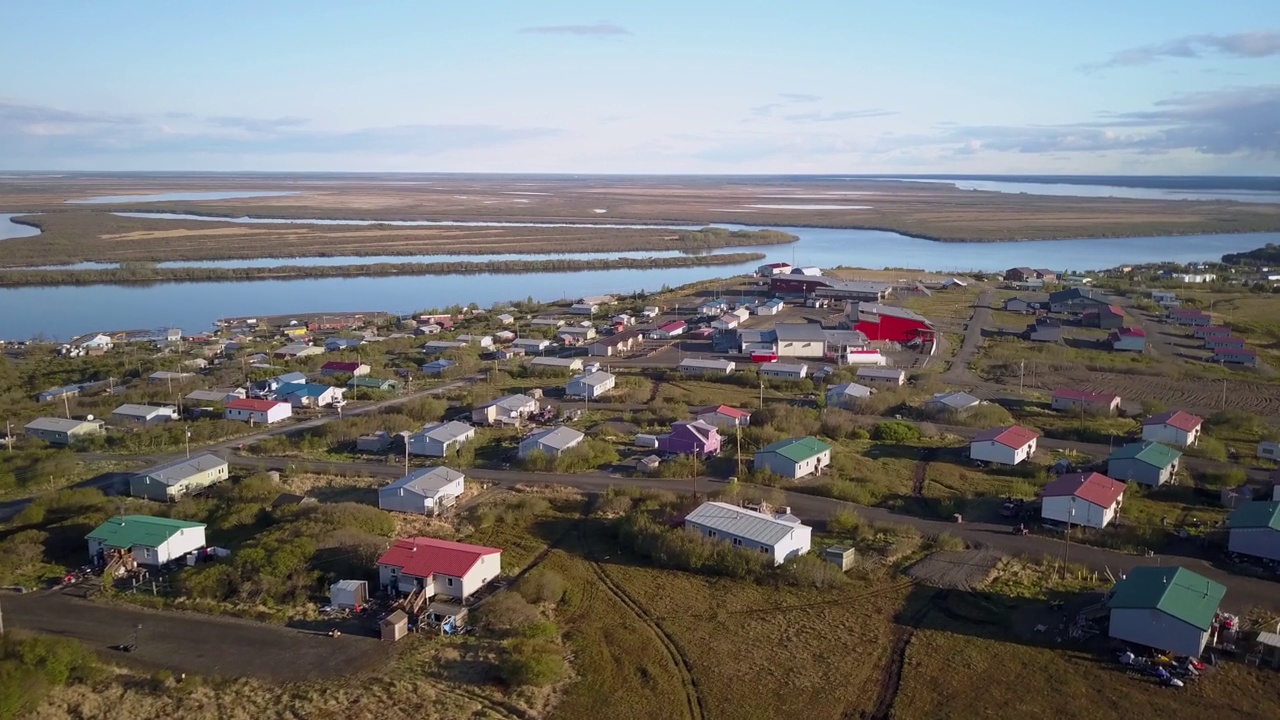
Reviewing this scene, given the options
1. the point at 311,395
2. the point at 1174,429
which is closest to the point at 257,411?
the point at 311,395

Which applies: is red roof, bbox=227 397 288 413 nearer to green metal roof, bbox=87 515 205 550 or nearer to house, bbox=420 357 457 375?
house, bbox=420 357 457 375

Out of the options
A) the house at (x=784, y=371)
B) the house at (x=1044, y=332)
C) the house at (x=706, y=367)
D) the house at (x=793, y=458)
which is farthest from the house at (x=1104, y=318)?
the house at (x=793, y=458)

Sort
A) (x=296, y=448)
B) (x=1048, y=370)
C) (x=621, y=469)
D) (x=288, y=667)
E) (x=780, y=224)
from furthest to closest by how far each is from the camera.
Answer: (x=780, y=224)
(x=1048, y=370)
(x=296, y=448)
(x=621, y=469)
(x=288, y=667)

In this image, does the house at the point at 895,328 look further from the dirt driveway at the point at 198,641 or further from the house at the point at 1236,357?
the dirt driveway at the point at 198,641

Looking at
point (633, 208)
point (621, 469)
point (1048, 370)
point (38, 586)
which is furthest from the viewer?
point (633, 208)

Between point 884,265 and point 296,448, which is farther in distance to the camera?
point 884,265

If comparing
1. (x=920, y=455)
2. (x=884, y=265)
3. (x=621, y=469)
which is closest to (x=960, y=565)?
(x=920, y=455)

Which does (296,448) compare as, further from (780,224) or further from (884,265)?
(780,224)
